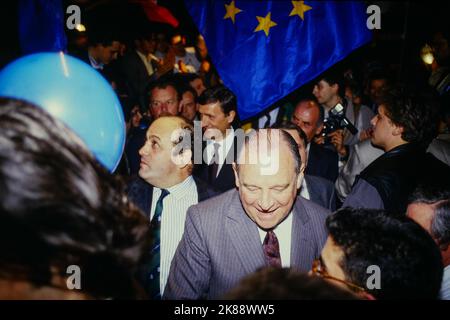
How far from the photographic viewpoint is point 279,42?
3.71 m

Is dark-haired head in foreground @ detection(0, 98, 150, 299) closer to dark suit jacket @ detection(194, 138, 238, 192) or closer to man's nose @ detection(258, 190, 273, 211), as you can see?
man's nose @ detection(258, 190, 273, 211)

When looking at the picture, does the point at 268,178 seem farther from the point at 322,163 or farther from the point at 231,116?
the point at 231,116

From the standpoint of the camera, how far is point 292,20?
3.70 metres

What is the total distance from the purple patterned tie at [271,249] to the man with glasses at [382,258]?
57 centimetres

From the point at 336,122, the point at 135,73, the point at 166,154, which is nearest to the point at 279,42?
the point at 336,122

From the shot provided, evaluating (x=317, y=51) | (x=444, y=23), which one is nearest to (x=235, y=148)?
(x=317, y=51)

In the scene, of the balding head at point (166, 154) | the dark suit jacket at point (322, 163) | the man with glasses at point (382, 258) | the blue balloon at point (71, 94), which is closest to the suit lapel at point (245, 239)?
the man with glasses at point (382, 258)

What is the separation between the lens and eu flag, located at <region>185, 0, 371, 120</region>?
3.63 meters

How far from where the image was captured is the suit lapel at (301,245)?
2.25 meters

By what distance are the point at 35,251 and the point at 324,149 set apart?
355 centimetres

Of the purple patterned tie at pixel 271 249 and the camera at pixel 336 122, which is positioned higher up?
the camera at pixel 336 122

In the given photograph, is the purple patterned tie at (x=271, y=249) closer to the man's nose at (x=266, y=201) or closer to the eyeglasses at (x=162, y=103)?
the man's nose at (x=266, y=201)

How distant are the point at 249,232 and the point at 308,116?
231cm

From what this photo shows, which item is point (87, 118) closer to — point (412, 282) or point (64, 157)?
point (64, 157)
